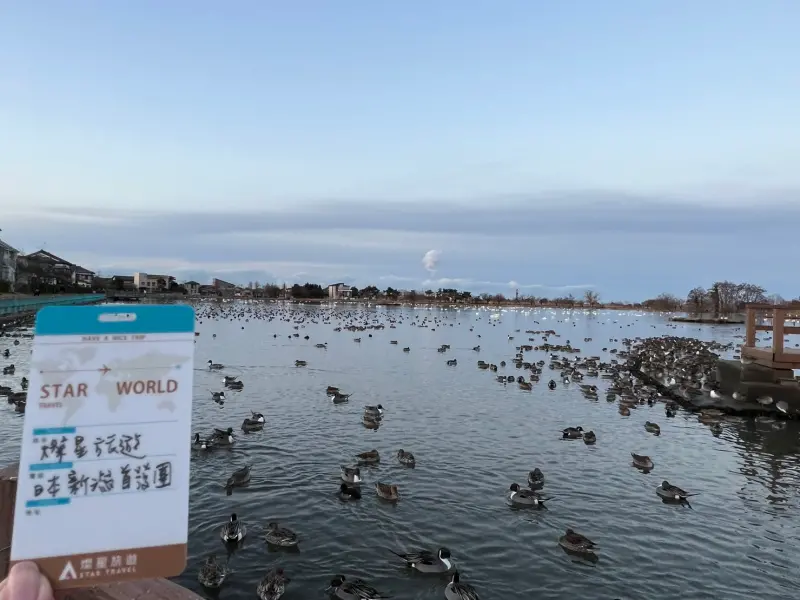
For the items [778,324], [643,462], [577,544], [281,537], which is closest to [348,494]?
[281,537]

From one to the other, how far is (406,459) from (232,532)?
6770mm

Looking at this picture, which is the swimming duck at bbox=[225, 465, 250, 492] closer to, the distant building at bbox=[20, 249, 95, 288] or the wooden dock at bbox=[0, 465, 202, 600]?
the wooden dock at bbox=[0, 465, 202, 600]

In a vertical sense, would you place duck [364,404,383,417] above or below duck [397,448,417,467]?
above

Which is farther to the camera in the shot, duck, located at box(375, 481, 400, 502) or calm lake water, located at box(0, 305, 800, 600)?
duck, located at box(375, 481, 400, 502)

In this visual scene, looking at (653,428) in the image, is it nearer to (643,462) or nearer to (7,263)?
(643,462)

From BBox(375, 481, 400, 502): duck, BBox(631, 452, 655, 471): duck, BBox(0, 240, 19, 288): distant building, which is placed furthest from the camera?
BBox(0, 240, 19, 288): distant building

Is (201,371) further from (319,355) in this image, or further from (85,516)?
(85,516)

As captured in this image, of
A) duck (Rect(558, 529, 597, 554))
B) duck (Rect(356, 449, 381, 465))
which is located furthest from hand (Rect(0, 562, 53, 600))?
duck (Rect(356, 449, 381, 465))

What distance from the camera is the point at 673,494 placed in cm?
1569

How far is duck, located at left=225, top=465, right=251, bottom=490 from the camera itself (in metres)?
15.4

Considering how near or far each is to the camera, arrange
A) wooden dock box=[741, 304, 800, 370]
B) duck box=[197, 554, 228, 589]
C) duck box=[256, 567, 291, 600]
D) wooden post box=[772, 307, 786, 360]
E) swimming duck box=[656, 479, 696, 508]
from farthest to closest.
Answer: wooden dock box=[741, 304, 800, 370] < wooden post box=[772, 307, 786, 360] < swimming duck box=[656, 479, 696, 508] < duck box=[197, 554, 228, 589] < duck box=[256, 567, 291, 600]

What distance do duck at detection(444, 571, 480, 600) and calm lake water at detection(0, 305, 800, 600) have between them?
1.33ft

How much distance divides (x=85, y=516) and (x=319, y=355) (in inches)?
1677

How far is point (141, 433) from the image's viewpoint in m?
2.65
